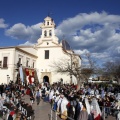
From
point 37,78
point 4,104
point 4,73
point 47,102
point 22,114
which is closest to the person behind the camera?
point 22,114

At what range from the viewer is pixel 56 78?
48188mm

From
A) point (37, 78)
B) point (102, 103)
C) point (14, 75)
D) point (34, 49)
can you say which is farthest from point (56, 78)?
point (102, 103)

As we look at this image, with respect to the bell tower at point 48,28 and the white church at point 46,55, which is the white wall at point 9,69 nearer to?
the white church at point 46,55

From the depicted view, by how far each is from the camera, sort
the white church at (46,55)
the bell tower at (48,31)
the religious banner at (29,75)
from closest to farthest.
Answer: the religious banner at (29,75)
the white church at (46,55)
the bell tower at (48,31)

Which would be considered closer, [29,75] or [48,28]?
Result: [29,75]

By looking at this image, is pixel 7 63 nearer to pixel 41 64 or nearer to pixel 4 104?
pixel 41 64

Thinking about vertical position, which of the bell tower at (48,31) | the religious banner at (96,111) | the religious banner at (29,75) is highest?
the bell tower at (48,31)

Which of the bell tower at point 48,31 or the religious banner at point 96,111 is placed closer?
the religious banner at point 96,111

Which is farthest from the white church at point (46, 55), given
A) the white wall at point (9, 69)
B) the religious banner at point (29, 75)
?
the white wall at point (9, 69)

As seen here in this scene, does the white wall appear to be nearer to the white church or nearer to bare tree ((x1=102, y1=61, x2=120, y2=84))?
the white church

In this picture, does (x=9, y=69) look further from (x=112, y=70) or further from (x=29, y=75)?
(x=112, y=70)

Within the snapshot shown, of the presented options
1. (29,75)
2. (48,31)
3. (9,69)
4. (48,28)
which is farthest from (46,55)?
(9,69)

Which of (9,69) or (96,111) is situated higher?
(9,69)

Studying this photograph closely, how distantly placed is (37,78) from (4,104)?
3364cm
